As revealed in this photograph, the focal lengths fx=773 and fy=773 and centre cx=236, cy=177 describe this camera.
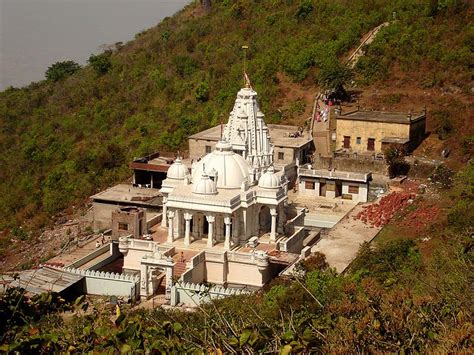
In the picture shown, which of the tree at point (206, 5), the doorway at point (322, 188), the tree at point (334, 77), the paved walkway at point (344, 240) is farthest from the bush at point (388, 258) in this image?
the tree at point (206, 5)

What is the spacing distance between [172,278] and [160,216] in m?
5.23

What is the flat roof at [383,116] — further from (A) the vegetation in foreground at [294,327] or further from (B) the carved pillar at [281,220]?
(A) the vegetation in foreground at [294,327]

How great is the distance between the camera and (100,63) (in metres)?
57.2

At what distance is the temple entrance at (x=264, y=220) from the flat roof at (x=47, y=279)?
6616 mm

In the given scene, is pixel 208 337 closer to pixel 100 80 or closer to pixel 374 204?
pixel 374 204

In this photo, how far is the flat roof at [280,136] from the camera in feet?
123

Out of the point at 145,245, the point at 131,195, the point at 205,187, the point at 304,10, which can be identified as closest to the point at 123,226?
the point at 145,245

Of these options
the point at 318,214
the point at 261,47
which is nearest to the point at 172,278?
Result: the point at 318,214

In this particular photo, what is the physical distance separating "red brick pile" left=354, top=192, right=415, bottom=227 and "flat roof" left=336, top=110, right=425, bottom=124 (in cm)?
560

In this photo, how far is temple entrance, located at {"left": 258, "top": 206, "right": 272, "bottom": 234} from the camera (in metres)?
28.0

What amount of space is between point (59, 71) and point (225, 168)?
37.4m

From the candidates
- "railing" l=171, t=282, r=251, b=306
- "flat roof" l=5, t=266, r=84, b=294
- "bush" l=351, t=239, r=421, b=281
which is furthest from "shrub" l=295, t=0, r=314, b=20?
"railing" l=171, t=282, r=251, b=306

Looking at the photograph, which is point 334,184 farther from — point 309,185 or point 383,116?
point 383,116

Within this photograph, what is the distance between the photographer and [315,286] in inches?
861
